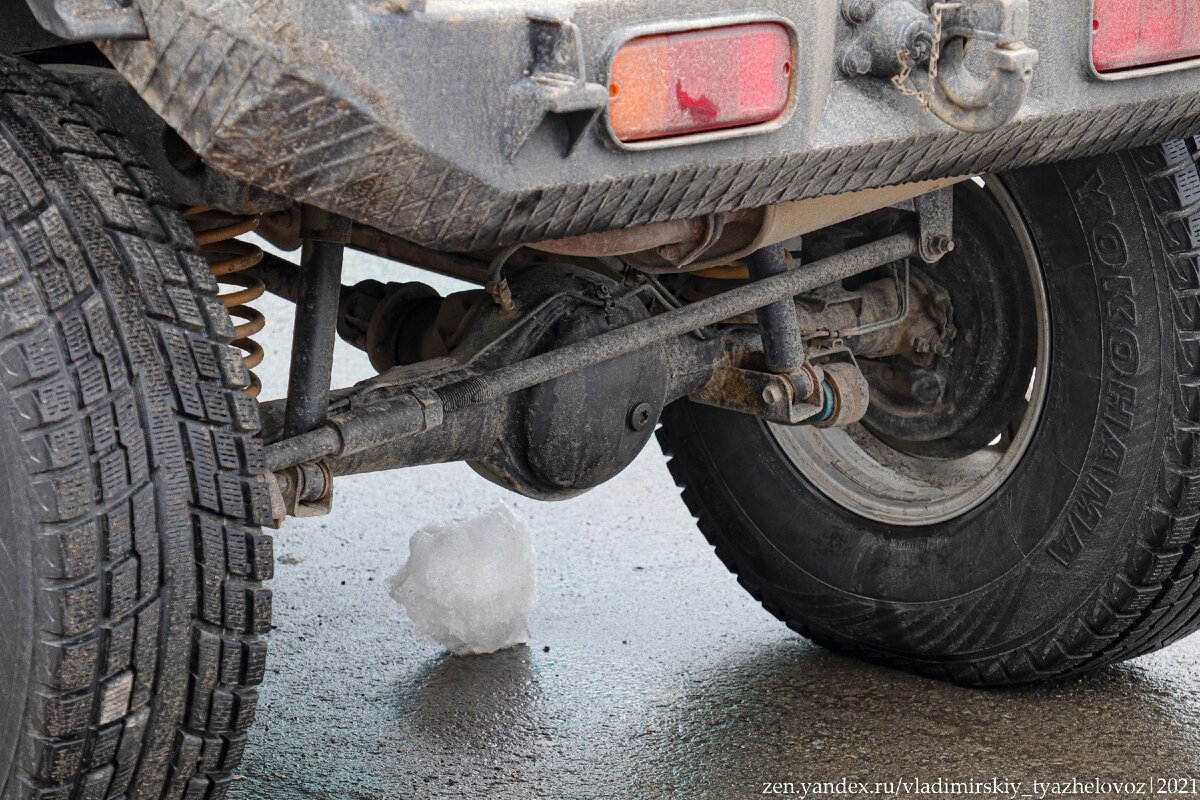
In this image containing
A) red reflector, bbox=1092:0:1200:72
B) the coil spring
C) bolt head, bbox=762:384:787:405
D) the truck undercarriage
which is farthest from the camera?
bolt head, bbox=762:384:787:405

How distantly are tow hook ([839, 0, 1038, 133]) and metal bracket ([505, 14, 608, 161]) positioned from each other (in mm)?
403

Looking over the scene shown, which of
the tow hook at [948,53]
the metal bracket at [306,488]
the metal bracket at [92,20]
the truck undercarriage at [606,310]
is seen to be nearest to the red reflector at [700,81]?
the truck undercarriage at [606,310]

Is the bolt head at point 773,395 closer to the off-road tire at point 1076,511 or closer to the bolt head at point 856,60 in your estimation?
the off-road tire at point 1076,511

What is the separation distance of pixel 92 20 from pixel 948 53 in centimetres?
95

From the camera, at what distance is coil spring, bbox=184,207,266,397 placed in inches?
81.7

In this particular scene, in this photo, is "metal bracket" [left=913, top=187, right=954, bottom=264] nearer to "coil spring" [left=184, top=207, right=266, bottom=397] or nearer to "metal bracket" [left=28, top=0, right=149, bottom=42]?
"coil spring" [left=184, top=207, right=266, bottom=397]

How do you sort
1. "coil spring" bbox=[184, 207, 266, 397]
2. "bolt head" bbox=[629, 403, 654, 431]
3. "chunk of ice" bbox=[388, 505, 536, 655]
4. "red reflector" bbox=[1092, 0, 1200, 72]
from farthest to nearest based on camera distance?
"chunk of ice" bbox=[388, 505, 536, 655] → "bolt head" bbox=[629, 403, 654, 431] → "coil spring" bbox=[184, 207, 266, 397] → "red reflector" bbox=[1092, 0, 1200, 72]

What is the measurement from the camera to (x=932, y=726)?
9.01 feet

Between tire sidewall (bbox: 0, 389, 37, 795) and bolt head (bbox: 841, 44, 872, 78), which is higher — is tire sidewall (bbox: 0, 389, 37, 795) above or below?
below

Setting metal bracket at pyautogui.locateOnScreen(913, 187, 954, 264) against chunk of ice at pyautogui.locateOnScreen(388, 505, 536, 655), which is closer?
metal bracket at pyautogui.locateOnScreen(913, 187, 954, 264)

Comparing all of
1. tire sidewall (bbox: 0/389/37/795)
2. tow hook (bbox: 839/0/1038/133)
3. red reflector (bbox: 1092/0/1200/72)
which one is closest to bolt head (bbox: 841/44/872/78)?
tow hook (bbox: 839/0/1038/133)

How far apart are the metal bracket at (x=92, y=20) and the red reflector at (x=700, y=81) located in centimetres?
47

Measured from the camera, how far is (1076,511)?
2693 millimetres

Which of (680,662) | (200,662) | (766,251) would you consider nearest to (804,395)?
(766,251)
